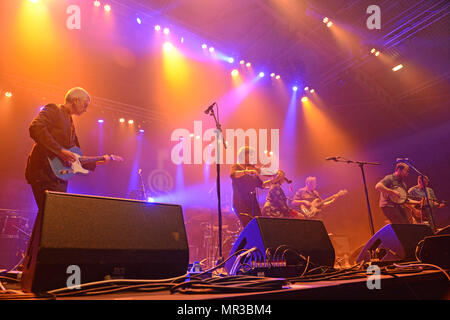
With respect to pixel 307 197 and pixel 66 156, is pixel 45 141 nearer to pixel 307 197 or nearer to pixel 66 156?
pixel 66 156

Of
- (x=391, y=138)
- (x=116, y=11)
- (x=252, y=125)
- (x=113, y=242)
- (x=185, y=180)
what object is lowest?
(x=113, y=242)

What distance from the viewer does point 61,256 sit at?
1.15 m

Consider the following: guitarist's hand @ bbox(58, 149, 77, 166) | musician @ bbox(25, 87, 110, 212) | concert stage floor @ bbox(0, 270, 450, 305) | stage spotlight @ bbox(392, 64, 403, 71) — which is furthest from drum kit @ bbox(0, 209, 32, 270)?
stage spotlight @ bbox(392, 64, 403, 71)

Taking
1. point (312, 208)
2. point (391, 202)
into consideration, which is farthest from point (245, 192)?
point (312, 208)

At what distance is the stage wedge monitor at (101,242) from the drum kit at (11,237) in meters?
5.21

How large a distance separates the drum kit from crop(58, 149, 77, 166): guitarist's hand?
3.75m

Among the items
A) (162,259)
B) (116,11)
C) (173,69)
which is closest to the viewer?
(162,259)

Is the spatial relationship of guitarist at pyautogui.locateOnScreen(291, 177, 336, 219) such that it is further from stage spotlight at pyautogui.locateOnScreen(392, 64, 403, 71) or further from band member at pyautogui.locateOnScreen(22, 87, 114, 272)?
band member at pyautogui.locateOnScreen(22, 87, 114, 272)

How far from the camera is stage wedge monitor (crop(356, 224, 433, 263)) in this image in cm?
233

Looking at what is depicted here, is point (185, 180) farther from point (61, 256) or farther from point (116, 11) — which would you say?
point (61, 256)

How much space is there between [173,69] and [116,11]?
6.25 ft

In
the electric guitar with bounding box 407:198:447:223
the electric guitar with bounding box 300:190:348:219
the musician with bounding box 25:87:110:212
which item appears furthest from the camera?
the electric guitar with bounding box 300:190:348:219
